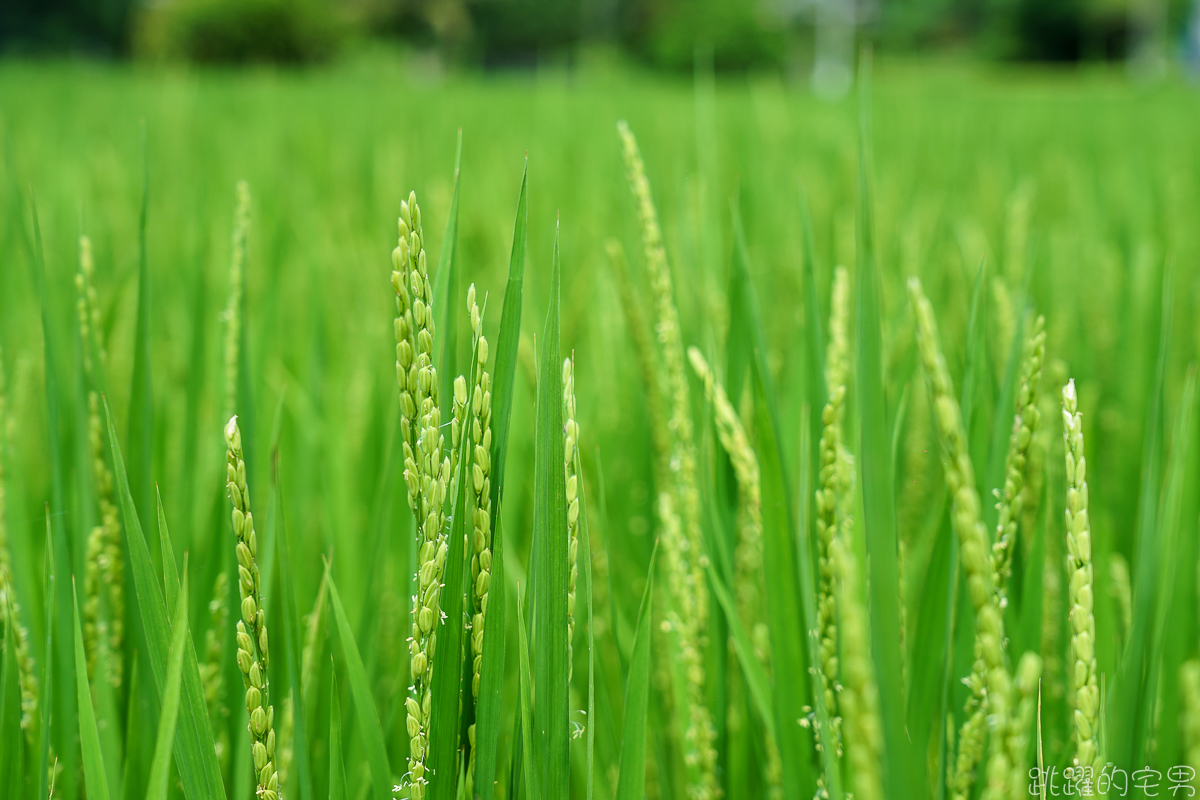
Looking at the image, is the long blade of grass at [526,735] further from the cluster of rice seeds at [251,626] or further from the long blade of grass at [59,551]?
the long blade of grass at [59,551]

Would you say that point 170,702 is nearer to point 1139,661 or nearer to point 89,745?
point 89,745

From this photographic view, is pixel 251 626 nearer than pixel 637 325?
Yes

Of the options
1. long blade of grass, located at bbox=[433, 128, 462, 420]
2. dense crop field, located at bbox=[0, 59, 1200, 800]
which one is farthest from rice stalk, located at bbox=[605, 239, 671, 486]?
long blade of grass, located at bbox=[433, 128, 462, 420]

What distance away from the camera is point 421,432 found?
0.24 meters

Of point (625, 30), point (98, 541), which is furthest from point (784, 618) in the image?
point (625, 30)

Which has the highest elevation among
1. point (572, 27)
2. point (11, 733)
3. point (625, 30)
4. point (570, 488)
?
point (572, 27)

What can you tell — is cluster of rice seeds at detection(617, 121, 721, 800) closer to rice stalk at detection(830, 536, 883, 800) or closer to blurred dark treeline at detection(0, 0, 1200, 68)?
rice stalk at detection(830, 536, 883, 800)

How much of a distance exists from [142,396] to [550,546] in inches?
11.4

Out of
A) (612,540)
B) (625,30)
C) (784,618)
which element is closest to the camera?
(784,618)

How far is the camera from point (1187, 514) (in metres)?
0.44

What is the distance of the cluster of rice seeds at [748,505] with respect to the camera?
0.36 metres

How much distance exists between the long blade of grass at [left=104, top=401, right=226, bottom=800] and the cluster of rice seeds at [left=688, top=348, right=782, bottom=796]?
0.66 feet

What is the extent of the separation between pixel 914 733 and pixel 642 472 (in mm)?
325

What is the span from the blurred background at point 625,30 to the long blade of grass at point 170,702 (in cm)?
991
